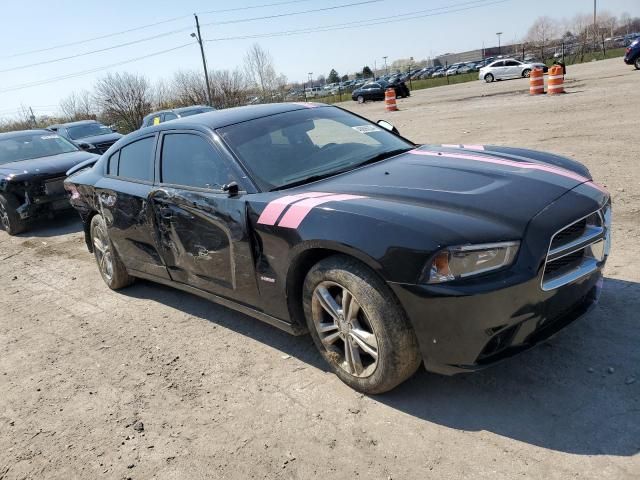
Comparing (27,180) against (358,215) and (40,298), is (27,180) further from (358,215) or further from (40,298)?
(358,215)

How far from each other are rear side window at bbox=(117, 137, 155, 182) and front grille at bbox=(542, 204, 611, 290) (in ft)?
10.1

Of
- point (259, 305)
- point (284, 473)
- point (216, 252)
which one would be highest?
point (216, 252)

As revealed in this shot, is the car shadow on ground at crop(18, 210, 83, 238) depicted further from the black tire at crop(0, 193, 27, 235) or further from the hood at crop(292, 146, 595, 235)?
the hood at crop(292, 146, 595, 235)

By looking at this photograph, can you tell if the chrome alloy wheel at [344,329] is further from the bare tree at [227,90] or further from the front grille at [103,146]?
the bare tree at [227,90]

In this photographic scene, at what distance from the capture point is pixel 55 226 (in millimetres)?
9312

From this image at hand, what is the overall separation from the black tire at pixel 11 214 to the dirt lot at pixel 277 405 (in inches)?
172

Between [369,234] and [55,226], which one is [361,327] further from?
[55,226]

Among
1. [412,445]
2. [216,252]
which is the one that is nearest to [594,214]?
[412,445]

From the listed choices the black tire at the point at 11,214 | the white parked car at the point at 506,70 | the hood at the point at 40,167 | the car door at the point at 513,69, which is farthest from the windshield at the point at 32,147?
the car door at the point at 513,69

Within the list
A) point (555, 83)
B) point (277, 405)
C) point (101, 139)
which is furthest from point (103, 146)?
point (555, 83)

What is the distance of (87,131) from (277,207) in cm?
1542

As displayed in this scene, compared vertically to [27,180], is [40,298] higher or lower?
lower

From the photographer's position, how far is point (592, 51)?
54344mm

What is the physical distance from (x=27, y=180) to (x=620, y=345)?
27.8ft
